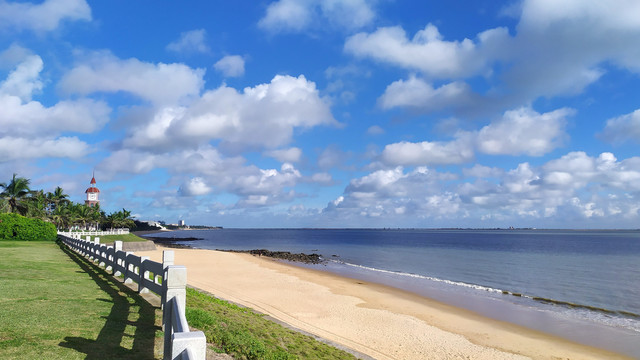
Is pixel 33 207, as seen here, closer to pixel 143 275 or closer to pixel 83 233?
pixel 83 233

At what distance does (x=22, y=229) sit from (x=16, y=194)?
17.3 metres

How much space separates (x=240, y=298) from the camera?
20.1 metres

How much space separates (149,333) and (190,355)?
496cm

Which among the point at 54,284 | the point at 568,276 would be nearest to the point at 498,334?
the point at 54,284

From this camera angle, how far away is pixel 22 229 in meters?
39.7

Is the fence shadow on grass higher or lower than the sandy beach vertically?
higher

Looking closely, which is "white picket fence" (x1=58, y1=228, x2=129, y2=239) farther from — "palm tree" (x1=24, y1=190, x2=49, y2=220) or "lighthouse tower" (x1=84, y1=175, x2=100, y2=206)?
"lighthouse tower" (x1=84, y1=175, x2=100, y2=206)

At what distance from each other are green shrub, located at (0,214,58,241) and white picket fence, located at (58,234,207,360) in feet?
87.1

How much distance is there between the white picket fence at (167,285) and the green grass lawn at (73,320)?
1.58ft

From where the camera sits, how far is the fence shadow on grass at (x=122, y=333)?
19.6ft

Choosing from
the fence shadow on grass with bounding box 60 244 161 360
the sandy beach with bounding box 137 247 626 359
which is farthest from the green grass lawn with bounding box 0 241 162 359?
the sandy beach with bounding box 137 247 626 359

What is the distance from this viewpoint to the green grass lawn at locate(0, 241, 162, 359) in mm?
5934

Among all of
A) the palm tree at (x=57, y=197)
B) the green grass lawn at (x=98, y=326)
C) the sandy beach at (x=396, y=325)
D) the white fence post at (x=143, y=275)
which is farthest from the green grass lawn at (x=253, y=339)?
the palm tree at (x=57, y=197)

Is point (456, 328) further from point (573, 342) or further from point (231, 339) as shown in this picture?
point (231, 339)
